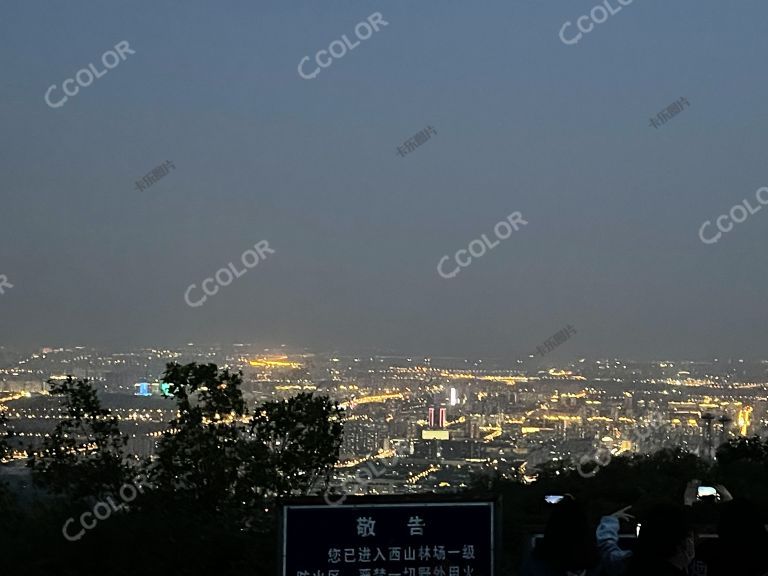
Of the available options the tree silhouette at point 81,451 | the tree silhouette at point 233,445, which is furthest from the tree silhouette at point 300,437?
the tree silhouette at point 81,451

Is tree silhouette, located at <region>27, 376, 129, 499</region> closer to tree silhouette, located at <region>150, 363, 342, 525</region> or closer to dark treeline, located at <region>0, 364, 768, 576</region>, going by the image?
dark treeline, located at <region>0, 364, 768, 576</region>

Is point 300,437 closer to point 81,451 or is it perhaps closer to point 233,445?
point 233,445

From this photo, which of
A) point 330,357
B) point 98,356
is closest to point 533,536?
point 98,356

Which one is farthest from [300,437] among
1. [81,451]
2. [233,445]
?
[81,451]

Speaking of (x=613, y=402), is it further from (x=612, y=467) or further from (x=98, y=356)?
(x=612, y=467)

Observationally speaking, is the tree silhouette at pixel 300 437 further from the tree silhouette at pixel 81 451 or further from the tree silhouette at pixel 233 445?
the tree silhouette at pixel 81 451

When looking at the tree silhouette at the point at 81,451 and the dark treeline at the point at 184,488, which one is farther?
the tree silhouette at the point at 81,451

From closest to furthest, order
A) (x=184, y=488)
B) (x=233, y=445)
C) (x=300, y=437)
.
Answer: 1. (x=184, y=488)
2. (x=233, y=445)
3. (x=300, y=437)

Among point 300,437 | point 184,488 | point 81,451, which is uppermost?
point 300,437

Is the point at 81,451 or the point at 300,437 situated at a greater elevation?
the point at 300,437
